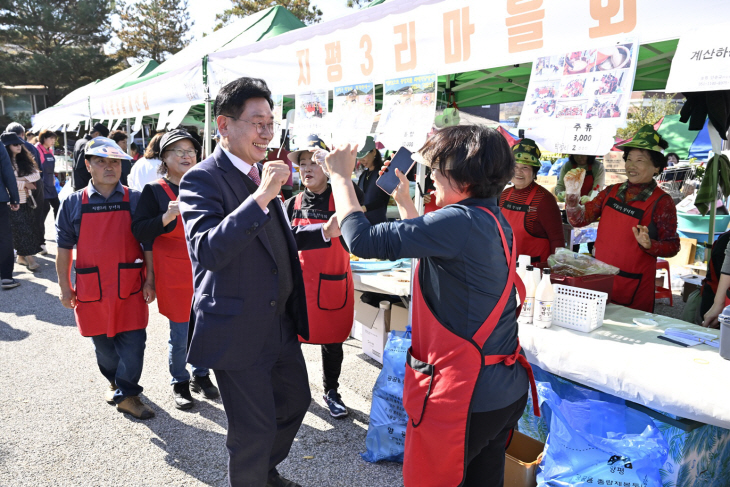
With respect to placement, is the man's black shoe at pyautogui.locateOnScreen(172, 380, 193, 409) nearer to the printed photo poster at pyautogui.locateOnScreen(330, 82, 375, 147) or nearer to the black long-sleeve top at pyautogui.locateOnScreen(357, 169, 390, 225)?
the printed photo poster at pyautogui.locateOnScreen(330, 82, 375, 147)

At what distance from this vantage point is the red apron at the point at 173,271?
3.18m

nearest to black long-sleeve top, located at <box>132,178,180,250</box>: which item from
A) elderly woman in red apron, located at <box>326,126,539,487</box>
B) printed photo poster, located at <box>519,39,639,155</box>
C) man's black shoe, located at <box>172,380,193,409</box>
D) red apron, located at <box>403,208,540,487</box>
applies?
man's black shoe, located at <box>172,380,193,409</box>

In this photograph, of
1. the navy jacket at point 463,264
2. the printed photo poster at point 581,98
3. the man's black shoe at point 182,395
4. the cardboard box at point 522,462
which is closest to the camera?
the navy jacket at point 463,264

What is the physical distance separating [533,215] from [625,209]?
23.8 inches

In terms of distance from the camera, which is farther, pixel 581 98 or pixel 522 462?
pixel 522 462

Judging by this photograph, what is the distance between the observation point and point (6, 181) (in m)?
5.71

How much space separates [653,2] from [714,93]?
0.87m

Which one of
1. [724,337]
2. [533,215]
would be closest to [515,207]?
[533,215]

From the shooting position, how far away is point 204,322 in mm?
1872

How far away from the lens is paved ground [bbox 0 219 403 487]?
8.68ft

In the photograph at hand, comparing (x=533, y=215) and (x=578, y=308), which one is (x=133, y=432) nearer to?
(x=578, y=308)

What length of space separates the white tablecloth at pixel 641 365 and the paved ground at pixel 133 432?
105 centimetres

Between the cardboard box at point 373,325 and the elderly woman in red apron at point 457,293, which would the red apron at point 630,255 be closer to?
the cardboard box at point 373,325

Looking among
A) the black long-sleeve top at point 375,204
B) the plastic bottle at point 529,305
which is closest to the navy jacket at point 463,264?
the plastic bottle at point 529,305
